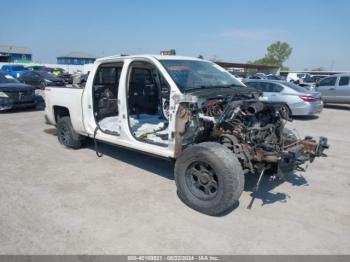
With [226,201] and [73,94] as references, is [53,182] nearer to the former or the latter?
[73,94]

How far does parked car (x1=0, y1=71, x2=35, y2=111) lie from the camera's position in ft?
37.8

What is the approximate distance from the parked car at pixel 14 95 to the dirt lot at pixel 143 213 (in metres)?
6.46

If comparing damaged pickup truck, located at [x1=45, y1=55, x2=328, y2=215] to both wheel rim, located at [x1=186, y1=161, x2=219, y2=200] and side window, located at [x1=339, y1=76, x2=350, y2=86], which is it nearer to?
wheel rim, located at [x1=186, y1=161, x2=219, y2=200]

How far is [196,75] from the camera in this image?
487 centimetres

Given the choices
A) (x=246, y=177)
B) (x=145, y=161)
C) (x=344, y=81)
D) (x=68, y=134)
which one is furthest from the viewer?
(x=344, y=81)

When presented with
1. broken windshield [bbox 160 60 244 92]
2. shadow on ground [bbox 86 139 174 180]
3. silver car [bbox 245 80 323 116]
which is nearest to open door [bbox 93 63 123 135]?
shadow on ground [bbox 86 139 174 180]

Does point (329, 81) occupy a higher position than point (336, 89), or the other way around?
point (329, 81)

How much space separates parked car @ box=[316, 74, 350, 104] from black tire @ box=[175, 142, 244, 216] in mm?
13485

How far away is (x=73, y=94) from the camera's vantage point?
244 inches

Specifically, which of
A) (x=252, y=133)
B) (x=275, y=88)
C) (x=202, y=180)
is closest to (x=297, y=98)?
(x=275, y=88)

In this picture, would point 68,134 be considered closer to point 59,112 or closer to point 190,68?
point 59,112

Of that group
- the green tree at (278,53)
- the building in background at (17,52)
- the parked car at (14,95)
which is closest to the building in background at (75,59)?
the building in background at (17,52)

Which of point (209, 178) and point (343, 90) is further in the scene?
point (343, 90)

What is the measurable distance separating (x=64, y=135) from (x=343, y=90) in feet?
44.2
